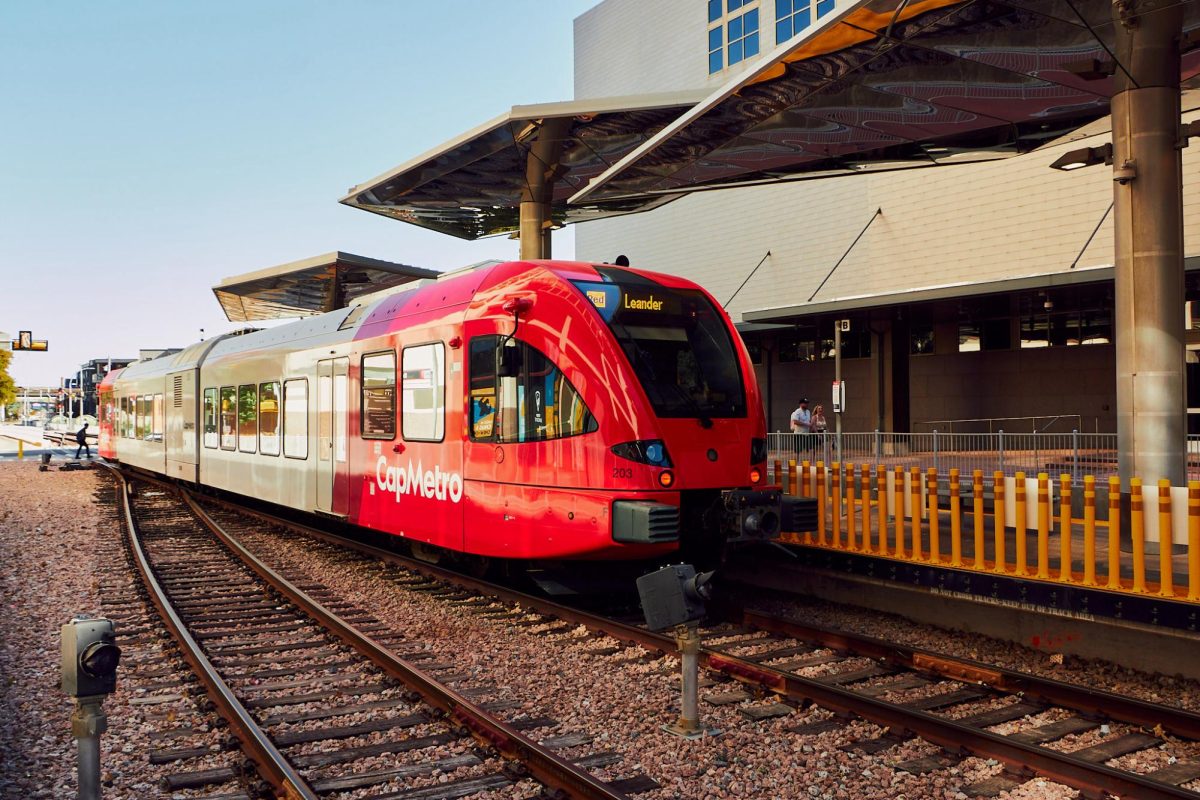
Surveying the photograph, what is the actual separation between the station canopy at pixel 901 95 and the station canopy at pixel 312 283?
11258 mm

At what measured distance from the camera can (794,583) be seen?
33.0ft

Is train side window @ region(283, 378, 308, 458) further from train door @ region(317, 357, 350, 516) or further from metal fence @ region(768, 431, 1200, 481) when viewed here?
metal fence @ region(768, 431, 1200, 481)

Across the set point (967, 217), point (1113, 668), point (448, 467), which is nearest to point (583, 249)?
point (967, 217)

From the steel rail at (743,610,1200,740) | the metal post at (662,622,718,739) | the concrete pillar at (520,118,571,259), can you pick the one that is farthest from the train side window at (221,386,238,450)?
the metal post at (662,622,718,739)

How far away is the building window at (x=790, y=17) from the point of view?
99.0 ft


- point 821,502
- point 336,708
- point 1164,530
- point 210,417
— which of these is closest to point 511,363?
point 336,708

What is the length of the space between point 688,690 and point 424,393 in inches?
201

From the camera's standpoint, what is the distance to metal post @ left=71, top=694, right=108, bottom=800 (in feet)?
12.7

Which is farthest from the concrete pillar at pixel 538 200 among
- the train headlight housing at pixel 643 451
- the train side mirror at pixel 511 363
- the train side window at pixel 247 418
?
the train headlight housing at pixel 643 451

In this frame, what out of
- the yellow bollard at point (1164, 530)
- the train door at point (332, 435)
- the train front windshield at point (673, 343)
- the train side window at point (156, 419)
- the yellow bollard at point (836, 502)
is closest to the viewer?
the yellow bollard at point (1164, 530)

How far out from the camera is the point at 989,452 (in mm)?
17516

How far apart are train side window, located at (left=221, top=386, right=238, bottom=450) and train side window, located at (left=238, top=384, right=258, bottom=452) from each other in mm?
274

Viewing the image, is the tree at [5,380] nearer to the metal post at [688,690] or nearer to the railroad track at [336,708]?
the railroad track at [336,708]

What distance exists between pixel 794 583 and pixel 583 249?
35.5 metres
